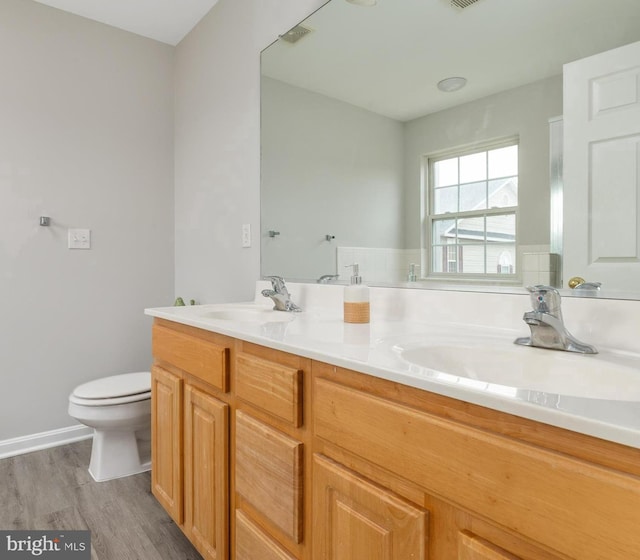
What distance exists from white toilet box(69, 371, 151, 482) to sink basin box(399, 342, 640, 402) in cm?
151

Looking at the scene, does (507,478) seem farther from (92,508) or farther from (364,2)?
(92,508)

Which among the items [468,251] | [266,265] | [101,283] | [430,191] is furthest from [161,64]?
[468,251]

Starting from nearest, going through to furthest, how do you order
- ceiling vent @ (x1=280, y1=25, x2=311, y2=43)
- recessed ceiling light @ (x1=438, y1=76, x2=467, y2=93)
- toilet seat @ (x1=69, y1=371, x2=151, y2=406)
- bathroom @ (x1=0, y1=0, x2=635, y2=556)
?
1. recessed ceiling light @ (x1=438, y1=76, x2=467, y2=93)
2. ceiling vent @ (x1=280, y1=25, x2=311, y2=43)
3. toilet seat @ (x1=69, y1=371, x2=151, y2=406)
4. bathroom @ (x1=0, y1=0, x2=635, y2=556)

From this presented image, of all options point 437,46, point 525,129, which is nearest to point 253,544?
point 525,129

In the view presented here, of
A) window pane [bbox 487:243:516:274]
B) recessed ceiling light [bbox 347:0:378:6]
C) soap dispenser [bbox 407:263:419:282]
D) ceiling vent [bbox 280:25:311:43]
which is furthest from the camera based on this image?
ceiling vent [bbox 280:25:311:43]

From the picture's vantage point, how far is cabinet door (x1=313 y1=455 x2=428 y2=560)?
0.68 m

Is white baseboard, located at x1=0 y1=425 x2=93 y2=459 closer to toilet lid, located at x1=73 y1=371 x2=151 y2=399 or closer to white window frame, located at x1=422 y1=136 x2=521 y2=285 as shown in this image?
toilet lid, located at x1=73 y1=371 x2=151 y2=399

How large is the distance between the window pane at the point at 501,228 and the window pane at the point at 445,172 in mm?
175

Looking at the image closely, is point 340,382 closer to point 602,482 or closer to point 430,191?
point 602,482

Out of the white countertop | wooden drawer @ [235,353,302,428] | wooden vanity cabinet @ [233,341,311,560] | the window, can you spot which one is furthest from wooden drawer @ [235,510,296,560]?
the window

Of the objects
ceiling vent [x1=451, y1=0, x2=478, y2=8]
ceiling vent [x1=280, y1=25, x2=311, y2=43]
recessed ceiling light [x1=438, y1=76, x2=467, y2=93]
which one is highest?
ceiling vent [x1=280, y1=25, x2=311, y2=43]

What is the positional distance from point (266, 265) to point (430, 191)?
2.96 ft

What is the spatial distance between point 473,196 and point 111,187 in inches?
84.7

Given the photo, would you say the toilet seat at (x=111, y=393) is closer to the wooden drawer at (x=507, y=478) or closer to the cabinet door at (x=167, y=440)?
the cabinet door at (x=167, y=440)
